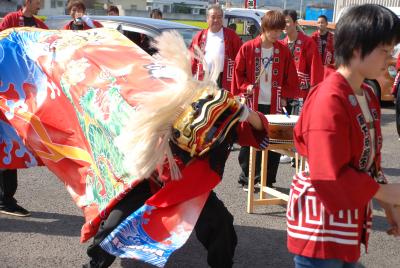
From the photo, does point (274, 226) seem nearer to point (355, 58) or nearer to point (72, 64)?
point (72, 64)

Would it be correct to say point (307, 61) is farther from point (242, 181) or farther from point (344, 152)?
point (344, 152)

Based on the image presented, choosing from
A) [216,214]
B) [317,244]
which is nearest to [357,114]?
[317,244]

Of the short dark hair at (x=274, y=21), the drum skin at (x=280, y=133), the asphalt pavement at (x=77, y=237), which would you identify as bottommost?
the asphalt pavement at (x=77, y=237)

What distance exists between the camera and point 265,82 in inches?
206

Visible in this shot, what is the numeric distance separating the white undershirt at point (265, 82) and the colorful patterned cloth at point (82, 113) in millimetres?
1718

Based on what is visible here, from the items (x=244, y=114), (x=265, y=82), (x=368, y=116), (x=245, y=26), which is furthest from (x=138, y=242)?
(x=245, y=26)

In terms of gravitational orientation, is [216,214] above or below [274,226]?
above

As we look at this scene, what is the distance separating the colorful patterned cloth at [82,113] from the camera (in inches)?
114

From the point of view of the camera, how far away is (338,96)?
1.83 metres

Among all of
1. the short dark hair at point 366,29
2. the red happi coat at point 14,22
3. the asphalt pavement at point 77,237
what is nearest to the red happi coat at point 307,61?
the asphalt pavement at point 77,237

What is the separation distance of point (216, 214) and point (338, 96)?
1.37m

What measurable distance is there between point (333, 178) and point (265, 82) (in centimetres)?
354

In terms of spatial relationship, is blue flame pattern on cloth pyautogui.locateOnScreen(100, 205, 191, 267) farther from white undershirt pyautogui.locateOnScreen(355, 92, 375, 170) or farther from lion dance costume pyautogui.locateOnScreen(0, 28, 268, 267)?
white undershirt pyautogui.locateOnScreen(355, 92, 375, 170)

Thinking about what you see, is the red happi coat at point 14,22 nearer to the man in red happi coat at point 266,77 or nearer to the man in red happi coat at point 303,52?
the man in red happi coat at point 266,77
